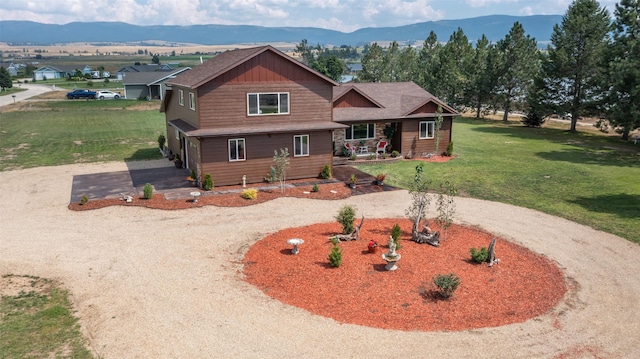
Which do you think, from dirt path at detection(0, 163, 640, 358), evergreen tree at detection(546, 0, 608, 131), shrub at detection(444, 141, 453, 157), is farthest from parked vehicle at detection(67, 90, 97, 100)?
evergreen tree at detection(546, 0, 608, 131)

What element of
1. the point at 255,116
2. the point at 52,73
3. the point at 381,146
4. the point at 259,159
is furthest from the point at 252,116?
the point at 52,73

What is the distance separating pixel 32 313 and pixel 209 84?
15482mm

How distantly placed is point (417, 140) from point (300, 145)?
1183cm

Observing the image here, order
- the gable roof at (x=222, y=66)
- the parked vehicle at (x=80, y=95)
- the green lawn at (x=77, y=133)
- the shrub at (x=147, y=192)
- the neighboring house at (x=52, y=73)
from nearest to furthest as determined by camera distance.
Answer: the shrub at (x=147, y=192), the gable roof at (x=222, y=66), the green lawn at (x=77, y=133), the parked vehicle at (x=80, y=95), the neighboring house at (x=52, y=73)

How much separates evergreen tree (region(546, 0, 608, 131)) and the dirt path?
2918cm

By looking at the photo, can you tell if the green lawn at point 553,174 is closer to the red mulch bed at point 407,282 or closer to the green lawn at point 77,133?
the red mulch bed at point 407,282

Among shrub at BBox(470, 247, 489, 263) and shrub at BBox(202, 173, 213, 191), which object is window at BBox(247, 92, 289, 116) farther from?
shrub at BBox(470, 247, 489, 263)

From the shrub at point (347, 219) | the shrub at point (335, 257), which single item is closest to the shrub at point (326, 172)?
the shrub at point (347, 219)

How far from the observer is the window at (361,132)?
35625mm

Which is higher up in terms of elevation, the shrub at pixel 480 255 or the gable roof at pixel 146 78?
the gable roof at pixel 146 78

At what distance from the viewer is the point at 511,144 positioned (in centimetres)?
4172

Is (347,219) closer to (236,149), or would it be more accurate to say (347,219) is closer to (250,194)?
(250,194)

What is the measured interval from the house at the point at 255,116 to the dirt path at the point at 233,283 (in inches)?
165

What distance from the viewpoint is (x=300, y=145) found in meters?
28.4
